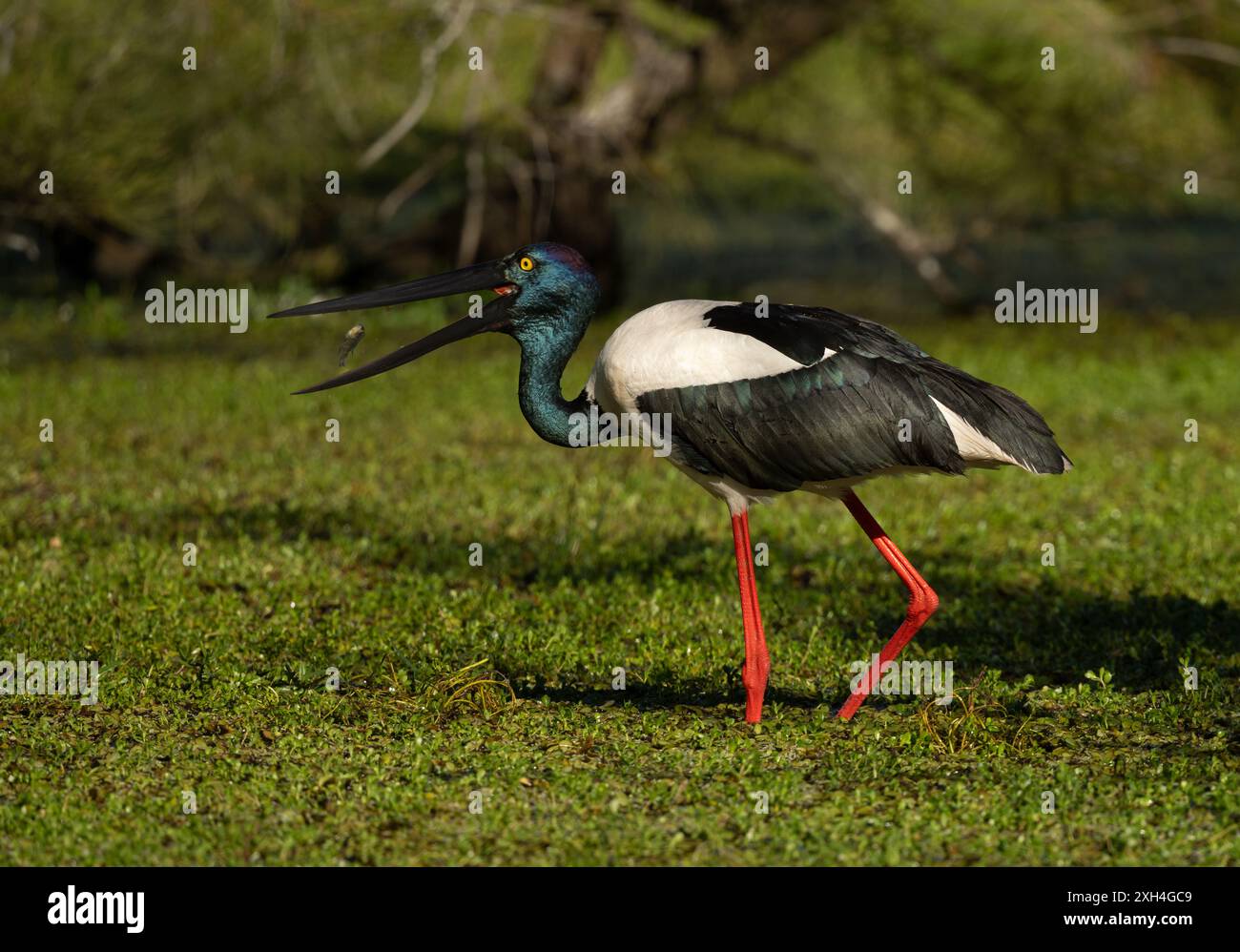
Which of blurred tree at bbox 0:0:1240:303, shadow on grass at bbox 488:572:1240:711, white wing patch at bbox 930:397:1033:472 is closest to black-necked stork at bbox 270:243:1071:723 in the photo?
white wing patch at bbox 930:397:1033:472

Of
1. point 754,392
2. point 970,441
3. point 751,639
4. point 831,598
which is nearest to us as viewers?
point 970,441

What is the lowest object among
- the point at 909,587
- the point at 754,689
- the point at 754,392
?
the point at 754,689

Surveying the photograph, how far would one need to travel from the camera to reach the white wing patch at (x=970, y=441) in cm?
490

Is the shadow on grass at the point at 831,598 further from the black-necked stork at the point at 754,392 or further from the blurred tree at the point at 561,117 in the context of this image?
the blurred tree at the point at 561,117

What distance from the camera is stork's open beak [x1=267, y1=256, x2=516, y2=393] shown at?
497cm

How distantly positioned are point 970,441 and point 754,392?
0.64 m

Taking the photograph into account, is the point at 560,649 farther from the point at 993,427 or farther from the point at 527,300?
the point at 993,427

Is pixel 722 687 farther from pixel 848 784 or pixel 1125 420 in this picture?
pixel 1125 420

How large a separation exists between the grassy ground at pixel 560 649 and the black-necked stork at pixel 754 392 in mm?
590

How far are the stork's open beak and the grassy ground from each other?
3.25 feet

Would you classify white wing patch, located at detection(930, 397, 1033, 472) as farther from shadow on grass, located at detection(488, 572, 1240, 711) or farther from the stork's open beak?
the stork's open beak

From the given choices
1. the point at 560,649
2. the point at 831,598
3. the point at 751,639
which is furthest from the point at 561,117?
the point at 751,639

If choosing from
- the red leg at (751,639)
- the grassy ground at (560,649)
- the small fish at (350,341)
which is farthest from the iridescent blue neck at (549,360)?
the grassy ground at (560,649)

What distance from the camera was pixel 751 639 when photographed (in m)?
5.11
